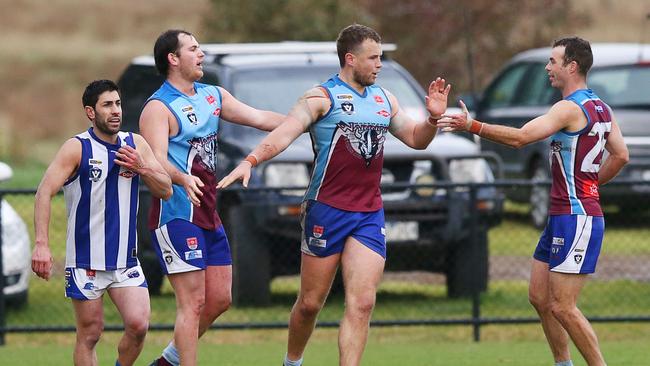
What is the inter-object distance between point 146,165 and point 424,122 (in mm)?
1673

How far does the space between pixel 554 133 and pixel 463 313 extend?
177 inches

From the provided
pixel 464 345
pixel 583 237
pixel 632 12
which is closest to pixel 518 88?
pixel 464 345

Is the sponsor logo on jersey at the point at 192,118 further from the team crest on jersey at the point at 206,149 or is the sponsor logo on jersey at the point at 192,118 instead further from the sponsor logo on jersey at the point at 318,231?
the sponsor logo on jersey at the point at 318,231

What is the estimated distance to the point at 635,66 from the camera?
1770 centimetres

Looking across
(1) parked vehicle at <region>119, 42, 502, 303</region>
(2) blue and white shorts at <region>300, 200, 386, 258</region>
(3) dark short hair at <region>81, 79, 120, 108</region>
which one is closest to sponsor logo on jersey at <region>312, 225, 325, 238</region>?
(2) blue and white shorts at <region>300, 200, 386, 258</region>

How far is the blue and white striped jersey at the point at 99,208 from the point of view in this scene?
28.0ft

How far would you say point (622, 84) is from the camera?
697 inches

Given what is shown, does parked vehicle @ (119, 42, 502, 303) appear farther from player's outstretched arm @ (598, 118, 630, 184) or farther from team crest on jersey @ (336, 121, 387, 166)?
team crest on jersey @ (336, 121, 387, 166)

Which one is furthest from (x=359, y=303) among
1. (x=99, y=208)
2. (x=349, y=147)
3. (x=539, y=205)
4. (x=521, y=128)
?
(x=539, y=205)

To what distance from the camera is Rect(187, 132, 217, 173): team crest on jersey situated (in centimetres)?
898

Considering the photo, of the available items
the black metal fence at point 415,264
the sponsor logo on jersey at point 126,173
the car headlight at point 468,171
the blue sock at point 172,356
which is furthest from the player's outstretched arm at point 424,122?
the car headlight at point 468,171

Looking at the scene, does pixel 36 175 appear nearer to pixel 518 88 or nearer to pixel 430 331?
pixel 518 88

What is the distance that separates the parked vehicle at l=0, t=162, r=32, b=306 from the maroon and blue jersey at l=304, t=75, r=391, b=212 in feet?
14.1

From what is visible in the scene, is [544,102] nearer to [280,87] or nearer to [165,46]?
[280,87]
